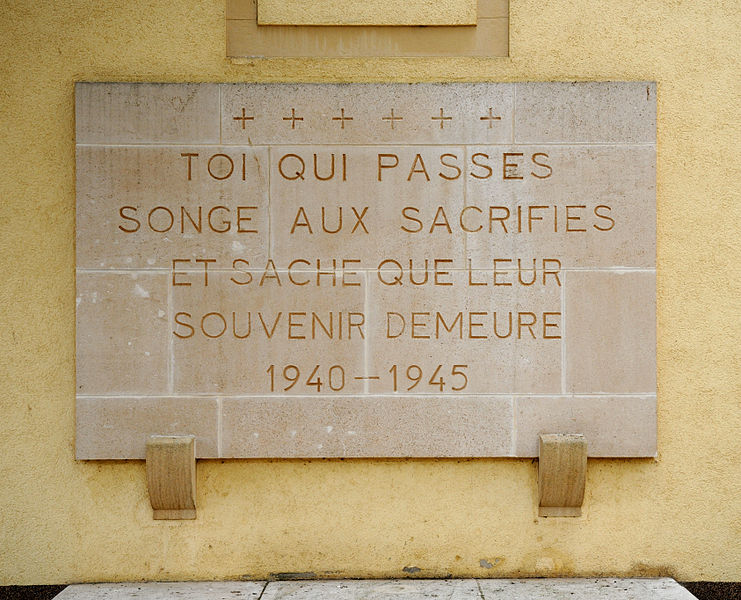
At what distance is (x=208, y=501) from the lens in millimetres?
4219

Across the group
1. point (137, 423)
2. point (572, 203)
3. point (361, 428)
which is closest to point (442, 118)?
point (572, 203)

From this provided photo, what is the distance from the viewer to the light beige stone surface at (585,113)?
416 cm

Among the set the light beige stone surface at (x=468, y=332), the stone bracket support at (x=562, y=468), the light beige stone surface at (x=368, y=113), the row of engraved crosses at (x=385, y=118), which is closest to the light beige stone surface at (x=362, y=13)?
the light beige stone surface at (x=368, y=113)

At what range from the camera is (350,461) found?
4223 millimetres

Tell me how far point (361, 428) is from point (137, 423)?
55.6 inches

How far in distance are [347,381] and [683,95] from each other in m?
2.84

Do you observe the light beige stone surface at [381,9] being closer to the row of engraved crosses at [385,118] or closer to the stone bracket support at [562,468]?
the row of engraved crosses at [385,118]

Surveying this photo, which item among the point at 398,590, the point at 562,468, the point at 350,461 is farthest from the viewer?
the point at 350,461

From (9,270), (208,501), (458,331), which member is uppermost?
(9,270)

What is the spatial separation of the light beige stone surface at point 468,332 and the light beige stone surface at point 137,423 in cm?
108

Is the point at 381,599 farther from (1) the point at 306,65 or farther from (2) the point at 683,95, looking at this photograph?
(2) the point at 683,95

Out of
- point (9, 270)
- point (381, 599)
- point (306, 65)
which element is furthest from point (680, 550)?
point (9, 270)

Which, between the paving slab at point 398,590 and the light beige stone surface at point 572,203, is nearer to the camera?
the paving slab at point 398,590

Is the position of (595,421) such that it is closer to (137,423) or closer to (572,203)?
(572,203)
